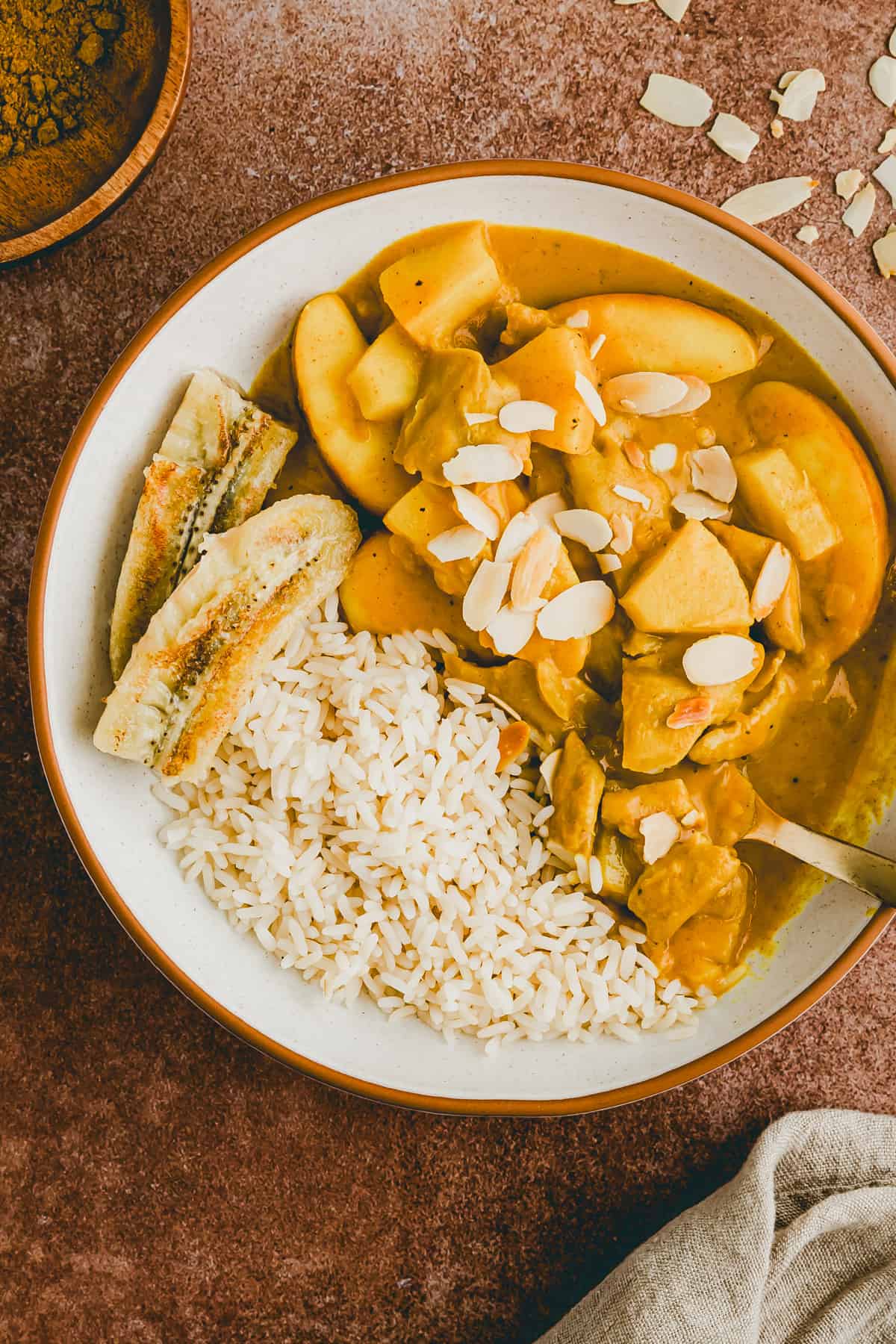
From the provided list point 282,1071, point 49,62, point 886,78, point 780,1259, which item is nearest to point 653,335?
point 886,78

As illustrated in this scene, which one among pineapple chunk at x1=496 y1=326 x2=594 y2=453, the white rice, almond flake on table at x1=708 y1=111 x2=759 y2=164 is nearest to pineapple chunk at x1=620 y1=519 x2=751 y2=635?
pineapple chunk at x1=496 y1=326 x2=594 y2=453

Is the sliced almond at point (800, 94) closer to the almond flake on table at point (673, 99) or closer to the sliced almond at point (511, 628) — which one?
the almond flake on table at point (673, 99)

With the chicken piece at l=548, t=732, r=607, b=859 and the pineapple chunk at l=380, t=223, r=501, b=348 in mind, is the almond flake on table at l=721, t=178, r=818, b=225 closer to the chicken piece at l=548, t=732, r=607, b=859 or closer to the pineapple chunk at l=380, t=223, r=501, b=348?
the pineapple chunk at l=380, t=223, r=501, b=348

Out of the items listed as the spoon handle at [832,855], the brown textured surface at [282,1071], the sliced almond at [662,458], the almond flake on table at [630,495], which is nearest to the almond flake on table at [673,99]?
the brown textured surface at [282,1071]

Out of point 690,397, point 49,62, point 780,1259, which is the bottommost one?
Result: point 780,1259

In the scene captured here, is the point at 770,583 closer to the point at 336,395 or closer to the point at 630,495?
the point at 630,495

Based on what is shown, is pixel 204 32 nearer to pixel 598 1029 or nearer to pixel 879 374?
pixel 879 374
